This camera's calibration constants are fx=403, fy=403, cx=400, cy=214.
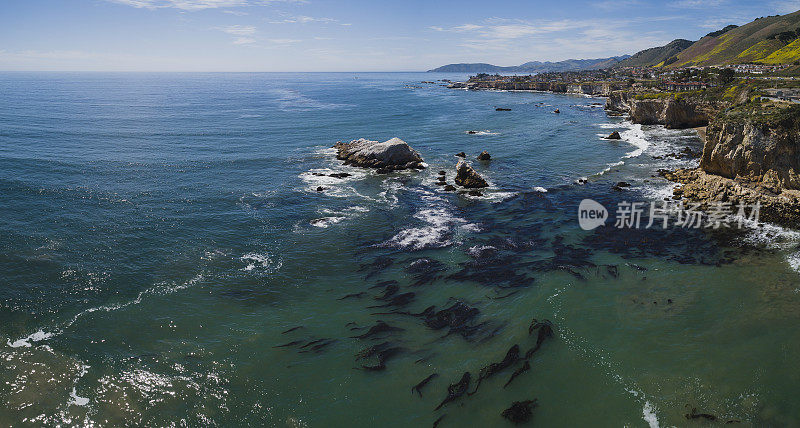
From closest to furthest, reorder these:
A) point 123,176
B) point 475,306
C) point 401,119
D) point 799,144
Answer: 1. point 475,306
2. point 799,144
3. point 123,176
4. point 401,119

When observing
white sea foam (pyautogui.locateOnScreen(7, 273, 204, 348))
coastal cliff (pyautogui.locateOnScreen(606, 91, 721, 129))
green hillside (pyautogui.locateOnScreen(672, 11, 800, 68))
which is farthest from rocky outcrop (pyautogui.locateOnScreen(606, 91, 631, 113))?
white sea foam (pyautogui.locateOnScreen(7, 273, 204, 348))

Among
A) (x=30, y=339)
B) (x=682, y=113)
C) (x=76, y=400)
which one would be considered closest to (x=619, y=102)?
(x=682, y=113)

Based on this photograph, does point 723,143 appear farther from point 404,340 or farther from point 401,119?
point 401,119

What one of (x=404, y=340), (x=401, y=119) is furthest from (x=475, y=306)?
(x=401, y=119)

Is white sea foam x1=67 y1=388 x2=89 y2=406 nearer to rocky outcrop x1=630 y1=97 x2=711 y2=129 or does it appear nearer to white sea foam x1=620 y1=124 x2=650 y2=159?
white sea foam x1=620 y1=124 x2=650 y2=159

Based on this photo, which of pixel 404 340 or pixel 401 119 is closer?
pixel 404 340

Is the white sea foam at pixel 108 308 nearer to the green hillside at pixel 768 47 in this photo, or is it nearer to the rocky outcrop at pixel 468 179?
the rocky outcrop at pixel 468 179
